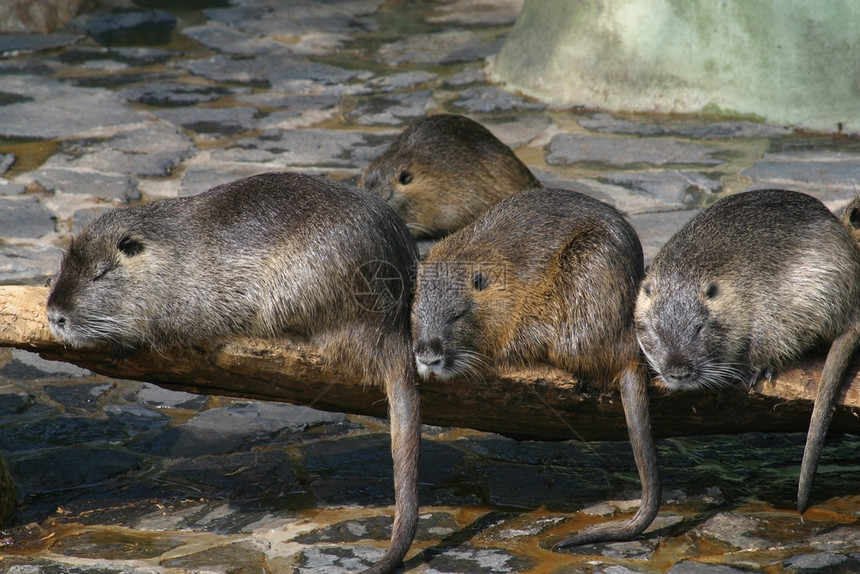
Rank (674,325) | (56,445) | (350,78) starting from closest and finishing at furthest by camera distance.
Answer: (674,325), (56,445), (350,78)

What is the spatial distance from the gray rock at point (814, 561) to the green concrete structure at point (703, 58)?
4.98 m

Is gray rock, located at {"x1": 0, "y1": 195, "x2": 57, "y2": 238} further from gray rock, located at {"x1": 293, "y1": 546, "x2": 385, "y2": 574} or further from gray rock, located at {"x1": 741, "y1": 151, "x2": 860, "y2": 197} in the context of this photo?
gray rock, located at {"x1": 741, "y1": 151, "x2": 860, "y2": 197}

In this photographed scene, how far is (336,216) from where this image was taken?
3846 mm

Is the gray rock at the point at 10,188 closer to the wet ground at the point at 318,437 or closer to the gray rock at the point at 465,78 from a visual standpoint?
the wet ground at the point at 318,437

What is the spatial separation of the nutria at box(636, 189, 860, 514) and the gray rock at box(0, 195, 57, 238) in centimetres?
411

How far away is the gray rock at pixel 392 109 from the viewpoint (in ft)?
27.5

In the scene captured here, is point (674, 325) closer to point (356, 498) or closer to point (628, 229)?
point (628, 229)

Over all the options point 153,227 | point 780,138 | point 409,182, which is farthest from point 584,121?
point 153,227

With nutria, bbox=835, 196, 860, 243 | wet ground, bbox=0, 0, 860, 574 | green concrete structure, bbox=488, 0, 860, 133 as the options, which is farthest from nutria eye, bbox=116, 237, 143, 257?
green concrete structure, bbox=488, 0, 860, 133

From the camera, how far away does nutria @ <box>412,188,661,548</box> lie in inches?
148

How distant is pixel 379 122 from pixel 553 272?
472 centimetres

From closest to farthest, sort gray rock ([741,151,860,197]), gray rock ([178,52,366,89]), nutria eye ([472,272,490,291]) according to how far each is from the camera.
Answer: nutria eye ([472,272,490,291]), gray rock ([741,151,860,197]), gray rock ([178,52,366,89])

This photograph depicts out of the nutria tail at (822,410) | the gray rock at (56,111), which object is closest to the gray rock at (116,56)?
the gray rock at (56,111)

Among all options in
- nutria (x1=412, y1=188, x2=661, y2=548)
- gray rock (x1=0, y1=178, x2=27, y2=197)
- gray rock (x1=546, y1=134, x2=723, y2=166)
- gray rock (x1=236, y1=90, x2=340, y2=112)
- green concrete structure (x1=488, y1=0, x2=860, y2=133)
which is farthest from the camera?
gray rock (x1=236, y1=90, x2=340, y2=112)
